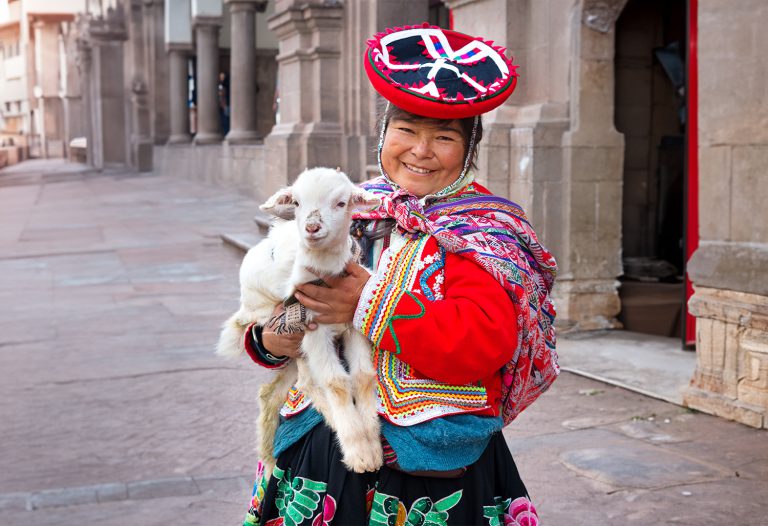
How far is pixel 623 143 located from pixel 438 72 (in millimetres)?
5818

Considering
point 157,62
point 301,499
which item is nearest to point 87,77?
point 157,62

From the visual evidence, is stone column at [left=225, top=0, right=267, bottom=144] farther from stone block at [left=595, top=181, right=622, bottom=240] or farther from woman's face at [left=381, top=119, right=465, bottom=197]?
woman's face at [left=381, top=119, right=465, bottom=197]

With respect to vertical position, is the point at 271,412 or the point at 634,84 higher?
the point at 634,84

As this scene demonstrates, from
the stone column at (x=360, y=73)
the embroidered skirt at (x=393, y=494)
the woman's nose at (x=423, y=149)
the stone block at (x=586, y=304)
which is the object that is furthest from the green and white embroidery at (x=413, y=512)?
the stone column at (x=360, y=73)

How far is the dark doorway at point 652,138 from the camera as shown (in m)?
9.09

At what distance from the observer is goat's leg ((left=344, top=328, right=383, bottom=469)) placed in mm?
2379

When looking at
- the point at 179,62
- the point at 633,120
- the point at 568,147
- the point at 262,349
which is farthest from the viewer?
the point at 179,62

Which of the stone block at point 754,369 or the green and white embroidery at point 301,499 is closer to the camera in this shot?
the green and white embroidery at point 301,499

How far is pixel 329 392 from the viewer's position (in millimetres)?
2416

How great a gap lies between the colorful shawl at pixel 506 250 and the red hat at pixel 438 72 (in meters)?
0.21

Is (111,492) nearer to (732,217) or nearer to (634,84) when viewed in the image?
(732,217)

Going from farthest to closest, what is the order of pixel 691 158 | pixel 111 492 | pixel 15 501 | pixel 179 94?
pixel 179 94 < pixel 691 158 < pixel 111 492 < pixel 15 501

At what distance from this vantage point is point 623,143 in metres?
8.03

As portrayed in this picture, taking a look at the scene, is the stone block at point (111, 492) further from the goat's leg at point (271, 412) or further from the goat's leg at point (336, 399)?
the goat's leg at point (336, 399)
